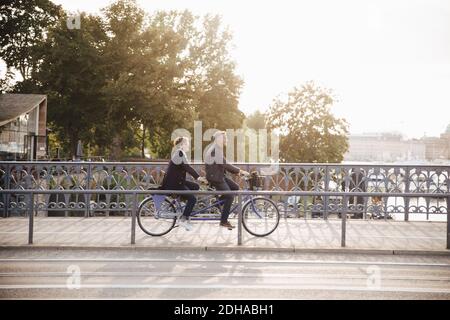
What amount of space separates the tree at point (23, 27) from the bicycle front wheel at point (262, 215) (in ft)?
125

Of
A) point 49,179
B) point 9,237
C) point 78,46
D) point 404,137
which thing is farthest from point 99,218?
point 404,137

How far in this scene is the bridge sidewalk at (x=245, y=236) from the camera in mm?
8250

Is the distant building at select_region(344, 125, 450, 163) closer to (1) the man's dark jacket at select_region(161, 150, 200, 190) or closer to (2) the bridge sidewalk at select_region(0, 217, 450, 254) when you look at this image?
(2) the bridge sidewalk at select_region(0, 217, 450, 254)

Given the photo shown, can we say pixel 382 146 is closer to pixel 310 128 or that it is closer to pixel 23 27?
pixel 310 128

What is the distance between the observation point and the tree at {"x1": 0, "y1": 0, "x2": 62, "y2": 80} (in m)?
44.0

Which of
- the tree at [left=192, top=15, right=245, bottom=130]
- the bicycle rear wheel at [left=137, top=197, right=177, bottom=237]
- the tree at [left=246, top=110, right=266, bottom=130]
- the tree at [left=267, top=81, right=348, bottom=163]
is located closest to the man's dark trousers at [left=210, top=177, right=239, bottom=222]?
the bicycle rear wheel at [left=137, top=197, right=177, bottom=237]

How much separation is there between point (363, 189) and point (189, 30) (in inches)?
1766

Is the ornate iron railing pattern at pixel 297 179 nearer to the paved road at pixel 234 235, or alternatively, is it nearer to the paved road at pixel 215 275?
the paved road at pixel 234 235

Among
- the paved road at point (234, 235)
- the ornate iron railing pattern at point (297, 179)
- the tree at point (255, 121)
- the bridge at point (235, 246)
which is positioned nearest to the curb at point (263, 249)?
the bridge at point (235, 246)

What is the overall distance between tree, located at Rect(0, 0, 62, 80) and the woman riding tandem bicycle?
1471 inches

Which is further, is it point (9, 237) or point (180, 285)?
point (9, 237)

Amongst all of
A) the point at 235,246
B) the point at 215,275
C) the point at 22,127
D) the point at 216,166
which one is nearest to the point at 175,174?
the point at 216,166

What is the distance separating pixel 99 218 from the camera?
11.4m

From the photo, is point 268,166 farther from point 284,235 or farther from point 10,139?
point 10,139
